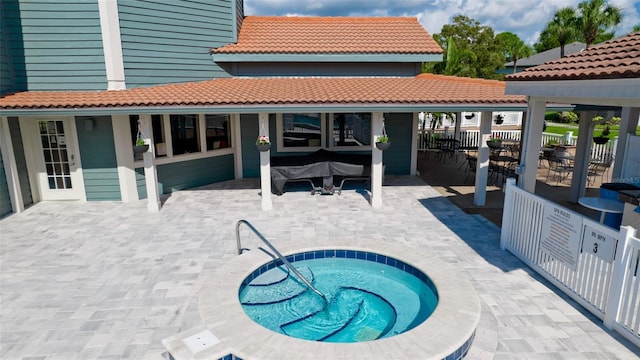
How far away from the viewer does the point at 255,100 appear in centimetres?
888

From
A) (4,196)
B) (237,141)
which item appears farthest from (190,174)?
(4,196)

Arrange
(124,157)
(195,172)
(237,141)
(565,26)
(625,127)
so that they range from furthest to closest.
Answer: (565,26), (237,141), (195,172), (124,157), (625,127)

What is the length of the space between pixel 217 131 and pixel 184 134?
3.78 ft

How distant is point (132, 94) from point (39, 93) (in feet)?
7.87

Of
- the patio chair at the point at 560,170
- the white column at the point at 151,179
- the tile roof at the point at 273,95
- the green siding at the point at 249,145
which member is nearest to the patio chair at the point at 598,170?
→ the patio chair at the point at 560,170

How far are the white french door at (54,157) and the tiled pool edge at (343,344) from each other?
6.96m

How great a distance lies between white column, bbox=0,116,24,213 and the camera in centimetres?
925

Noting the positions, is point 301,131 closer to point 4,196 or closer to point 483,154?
point 483,154

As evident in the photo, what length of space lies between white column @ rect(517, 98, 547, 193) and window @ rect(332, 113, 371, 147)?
6384 mm

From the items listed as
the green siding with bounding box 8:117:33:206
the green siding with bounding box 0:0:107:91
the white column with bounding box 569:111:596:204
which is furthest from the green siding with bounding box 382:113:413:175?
the green siding with bounding box 8:117:33:206

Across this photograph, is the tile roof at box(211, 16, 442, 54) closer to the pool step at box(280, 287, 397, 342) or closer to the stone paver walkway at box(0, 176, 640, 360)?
the stone paver walkway at box(0, 176, 640, 360)

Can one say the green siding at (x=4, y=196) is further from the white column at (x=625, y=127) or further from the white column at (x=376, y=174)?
the white column at (x=625, y=127)

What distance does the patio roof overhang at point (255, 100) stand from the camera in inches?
342

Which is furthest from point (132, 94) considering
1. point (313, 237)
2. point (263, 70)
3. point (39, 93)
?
point (313, 237)
